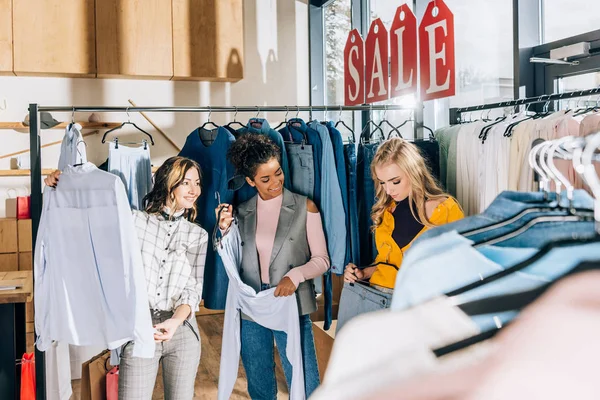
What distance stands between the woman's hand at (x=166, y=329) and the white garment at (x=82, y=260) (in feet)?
0.52

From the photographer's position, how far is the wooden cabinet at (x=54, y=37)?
4426 millimetres

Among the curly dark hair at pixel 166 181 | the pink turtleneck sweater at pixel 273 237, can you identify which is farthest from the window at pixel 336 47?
the curly dark hair at pixel 166 181

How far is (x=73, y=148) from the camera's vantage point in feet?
8.44

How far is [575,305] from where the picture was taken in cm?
53

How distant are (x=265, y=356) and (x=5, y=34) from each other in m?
3.32

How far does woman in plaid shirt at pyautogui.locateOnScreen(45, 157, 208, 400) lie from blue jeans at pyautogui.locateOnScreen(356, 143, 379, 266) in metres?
0.74

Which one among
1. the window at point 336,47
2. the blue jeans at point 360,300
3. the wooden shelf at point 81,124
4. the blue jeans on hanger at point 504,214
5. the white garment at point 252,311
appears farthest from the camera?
the window at point 336,47

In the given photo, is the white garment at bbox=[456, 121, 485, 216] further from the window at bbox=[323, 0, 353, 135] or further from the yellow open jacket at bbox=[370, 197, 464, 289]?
the window at bbox=[323, 0, 353, 135]

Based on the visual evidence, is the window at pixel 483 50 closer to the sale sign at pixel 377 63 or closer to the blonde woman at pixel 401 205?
the sale sign at pixel 377 63

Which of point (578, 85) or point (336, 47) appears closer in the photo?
point (578, 85)

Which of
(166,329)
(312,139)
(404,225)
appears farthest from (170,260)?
(404,225)

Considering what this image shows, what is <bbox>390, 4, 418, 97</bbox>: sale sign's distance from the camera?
268 centimetres

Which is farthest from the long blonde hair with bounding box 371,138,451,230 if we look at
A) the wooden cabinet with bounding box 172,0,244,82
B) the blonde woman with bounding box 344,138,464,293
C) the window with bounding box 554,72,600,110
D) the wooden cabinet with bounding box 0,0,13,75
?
the wooden cabinet with bounding box 0,0,13,75

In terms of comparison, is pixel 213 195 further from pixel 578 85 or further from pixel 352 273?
pixel 578 85
